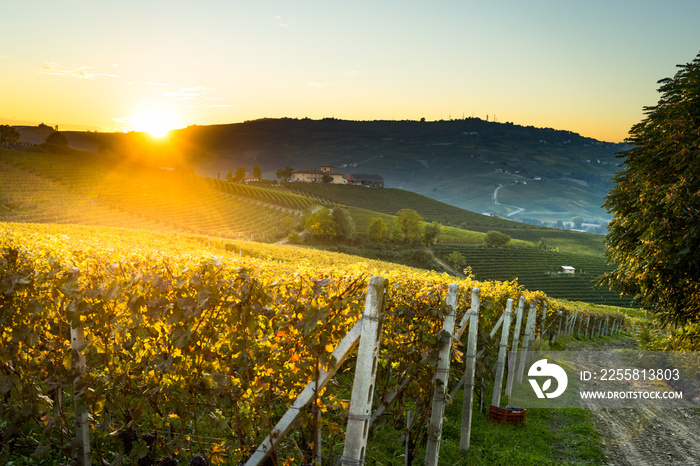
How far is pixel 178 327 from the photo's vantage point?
4.12 meters

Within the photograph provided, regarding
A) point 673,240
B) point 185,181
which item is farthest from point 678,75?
point 185,181

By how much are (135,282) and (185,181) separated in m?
105

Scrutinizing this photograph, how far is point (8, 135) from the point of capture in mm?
98875

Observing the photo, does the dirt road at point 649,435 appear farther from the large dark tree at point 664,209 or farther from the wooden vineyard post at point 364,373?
the wooden vineyard post at point 364,373

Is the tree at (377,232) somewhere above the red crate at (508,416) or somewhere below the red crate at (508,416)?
below

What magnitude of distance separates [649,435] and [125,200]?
82075mm

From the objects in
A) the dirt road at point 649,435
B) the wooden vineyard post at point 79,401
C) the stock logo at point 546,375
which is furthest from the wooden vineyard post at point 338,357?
the stock logo at point 546,375

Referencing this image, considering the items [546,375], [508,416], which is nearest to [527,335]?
[546,375]

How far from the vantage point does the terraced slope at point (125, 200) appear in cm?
6412

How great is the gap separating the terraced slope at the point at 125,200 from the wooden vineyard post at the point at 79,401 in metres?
60.5

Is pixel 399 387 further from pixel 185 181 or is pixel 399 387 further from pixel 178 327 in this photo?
pixel 185 181

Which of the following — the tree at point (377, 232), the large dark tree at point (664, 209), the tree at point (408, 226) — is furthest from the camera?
the tree at point (408, 226)

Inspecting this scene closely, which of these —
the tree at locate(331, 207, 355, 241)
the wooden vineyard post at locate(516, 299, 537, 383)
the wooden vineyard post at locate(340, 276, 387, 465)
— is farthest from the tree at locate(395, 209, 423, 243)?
the wooden vineyard post at locate(340, 276, 387, 465)

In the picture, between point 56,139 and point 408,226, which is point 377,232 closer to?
point 408,226
